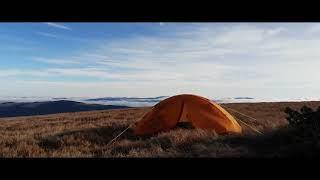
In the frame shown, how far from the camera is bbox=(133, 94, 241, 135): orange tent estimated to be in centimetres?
1075

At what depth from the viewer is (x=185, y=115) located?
1127 centimetres

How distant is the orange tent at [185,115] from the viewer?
10750 millimetres
